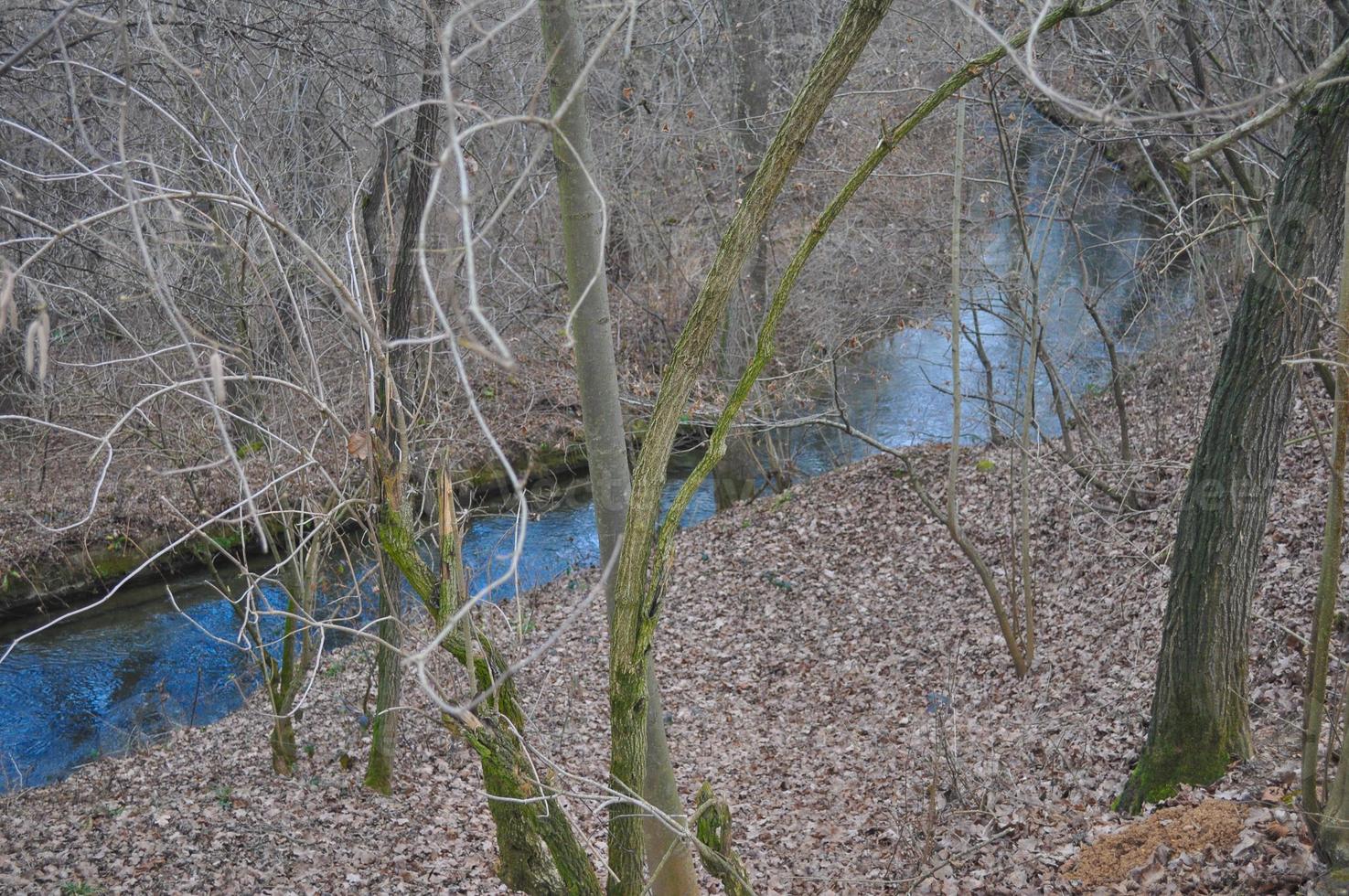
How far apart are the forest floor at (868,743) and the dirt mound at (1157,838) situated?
0.04 feet

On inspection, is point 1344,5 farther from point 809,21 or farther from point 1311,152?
point 809,21

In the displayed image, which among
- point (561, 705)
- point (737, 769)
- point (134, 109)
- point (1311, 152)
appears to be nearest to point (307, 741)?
point (561, 705)

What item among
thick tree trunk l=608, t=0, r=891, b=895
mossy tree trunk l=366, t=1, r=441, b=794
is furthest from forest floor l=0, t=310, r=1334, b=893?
thick tree trunk l=608, t=0, r=891, b=895

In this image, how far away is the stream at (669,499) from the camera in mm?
9234

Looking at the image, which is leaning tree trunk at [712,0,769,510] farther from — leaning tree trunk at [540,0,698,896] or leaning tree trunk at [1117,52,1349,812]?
leaning tree trunk at [1117,52,1349,812]

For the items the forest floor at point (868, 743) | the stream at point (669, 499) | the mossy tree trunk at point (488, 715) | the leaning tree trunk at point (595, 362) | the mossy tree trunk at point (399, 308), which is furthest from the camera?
the stream at point (669, 499)

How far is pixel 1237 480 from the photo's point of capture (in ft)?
14.1

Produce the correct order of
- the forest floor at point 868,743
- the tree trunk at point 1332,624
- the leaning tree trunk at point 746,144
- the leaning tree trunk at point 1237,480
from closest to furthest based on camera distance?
the tree trunk at point 1332,624 < the leaning tree trunk at point 1237,480 < the forest floor at point 868,743 < the leaning tree trunk at point 746,144

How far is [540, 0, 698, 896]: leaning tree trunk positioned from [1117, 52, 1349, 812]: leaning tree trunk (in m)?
2.27

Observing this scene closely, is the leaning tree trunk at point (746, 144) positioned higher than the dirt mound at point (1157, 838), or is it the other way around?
the leaning tree trunk at point (746, 144)

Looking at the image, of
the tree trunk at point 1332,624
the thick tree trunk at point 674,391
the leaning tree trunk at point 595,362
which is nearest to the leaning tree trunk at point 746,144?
the leaning tree trunk at point 595,362

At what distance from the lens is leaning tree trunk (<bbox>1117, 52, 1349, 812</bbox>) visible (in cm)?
392

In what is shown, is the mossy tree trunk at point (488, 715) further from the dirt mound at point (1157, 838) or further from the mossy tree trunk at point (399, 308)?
the dirt mound at point (1157, 838)

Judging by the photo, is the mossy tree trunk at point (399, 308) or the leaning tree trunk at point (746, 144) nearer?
the mossy tree trunk at point (399, 308)
